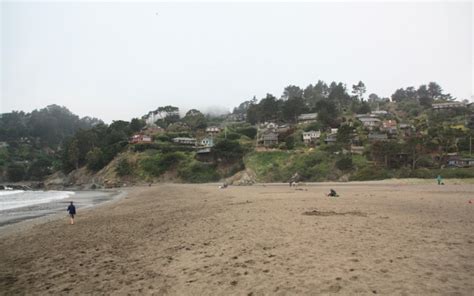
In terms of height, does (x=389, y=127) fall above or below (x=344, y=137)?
above

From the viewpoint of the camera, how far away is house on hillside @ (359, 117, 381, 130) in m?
92.5

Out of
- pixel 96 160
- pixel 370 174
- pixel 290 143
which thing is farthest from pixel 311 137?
pixel 96 160

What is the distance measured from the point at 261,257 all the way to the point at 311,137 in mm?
79587

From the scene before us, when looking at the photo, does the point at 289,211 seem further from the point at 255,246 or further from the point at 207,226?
the point at 255,246

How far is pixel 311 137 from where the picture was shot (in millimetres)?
85500

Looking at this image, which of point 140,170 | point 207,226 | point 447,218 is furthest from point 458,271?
point 140,170

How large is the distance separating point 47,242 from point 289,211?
12100 mm

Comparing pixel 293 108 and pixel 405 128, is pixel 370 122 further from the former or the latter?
pixel 293 108

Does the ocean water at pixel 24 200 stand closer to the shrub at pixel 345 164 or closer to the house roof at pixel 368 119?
the shrub at pixel 345 164

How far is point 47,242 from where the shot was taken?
1389 centimetres

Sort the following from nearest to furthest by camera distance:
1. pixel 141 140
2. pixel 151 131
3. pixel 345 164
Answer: pixel 345 164
pixel 141 140
pixel 151 131

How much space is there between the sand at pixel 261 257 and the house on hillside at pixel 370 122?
83.0 m

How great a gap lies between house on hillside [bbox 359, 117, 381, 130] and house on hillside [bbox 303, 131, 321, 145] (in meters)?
17.0

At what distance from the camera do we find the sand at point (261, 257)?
21.9ft
